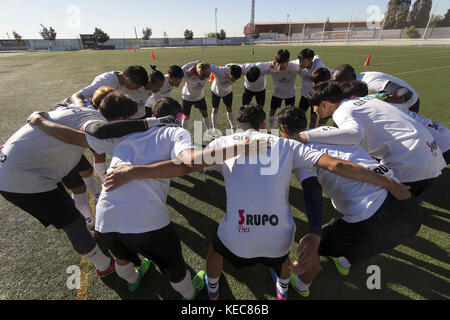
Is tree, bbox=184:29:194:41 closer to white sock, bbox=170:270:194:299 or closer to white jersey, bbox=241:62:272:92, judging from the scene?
white jersey, bbox=241:62:272:92

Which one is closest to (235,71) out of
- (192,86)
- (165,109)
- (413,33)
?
(192,86)

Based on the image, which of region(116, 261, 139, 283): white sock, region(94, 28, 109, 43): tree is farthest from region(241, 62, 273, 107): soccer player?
A: region(94, 28, 109, 43): tree

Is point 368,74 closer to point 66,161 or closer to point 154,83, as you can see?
point 154,83

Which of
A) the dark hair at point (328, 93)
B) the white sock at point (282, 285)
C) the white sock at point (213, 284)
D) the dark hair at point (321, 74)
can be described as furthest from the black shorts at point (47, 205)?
the dark hair at point (321, 74)

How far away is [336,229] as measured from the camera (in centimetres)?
212

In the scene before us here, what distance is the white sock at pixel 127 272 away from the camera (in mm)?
2158

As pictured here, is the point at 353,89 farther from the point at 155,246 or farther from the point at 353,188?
the point at 155,246

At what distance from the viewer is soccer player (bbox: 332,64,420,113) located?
10.8 feet

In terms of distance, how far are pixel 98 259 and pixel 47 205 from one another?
773 mm

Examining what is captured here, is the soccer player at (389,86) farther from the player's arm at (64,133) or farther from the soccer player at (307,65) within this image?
the player's arm at (64,133)

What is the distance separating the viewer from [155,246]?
178 cm

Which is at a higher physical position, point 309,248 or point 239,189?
point 239,189
